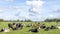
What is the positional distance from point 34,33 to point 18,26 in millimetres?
5864

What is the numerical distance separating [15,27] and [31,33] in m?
5.32

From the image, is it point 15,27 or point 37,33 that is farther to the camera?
point 15,27

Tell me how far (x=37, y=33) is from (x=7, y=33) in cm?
294

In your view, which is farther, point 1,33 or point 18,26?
point 18,26

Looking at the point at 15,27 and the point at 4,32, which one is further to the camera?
the point at 15,27

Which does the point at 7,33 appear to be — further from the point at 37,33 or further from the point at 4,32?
the point at 37,33

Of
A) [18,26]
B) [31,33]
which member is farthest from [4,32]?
[18,26]

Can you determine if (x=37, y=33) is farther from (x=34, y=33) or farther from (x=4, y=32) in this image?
(x=4, y=32)

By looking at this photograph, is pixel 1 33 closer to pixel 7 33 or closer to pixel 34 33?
pixel 7 33

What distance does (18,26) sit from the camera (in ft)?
82.3

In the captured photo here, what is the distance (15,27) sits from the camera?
24.3 metres

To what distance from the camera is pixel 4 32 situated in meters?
20.5

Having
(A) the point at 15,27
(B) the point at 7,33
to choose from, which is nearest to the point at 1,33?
(B) the point at 7,33

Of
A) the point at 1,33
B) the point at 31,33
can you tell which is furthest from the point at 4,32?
the point at 31,33
